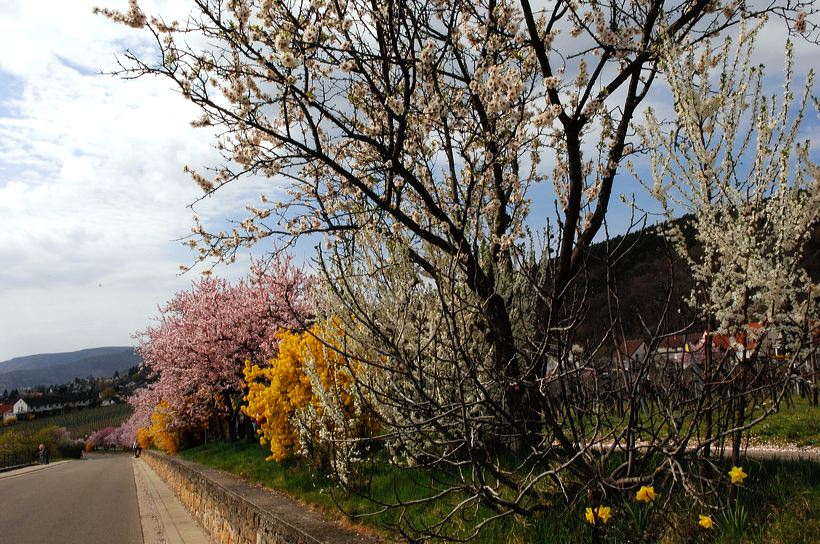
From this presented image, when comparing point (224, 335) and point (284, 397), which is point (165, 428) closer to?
point (224, 335)

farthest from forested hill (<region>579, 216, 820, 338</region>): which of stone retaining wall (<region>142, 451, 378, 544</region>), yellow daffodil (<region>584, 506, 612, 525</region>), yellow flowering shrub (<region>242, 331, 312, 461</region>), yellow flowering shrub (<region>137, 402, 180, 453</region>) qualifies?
yellow flowering shrub (<region>137, 402, 180, 453</region>)

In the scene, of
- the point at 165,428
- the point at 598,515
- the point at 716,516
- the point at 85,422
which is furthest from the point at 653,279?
the point at 85,422

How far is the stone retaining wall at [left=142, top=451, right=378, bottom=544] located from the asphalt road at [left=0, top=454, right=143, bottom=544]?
189 cm

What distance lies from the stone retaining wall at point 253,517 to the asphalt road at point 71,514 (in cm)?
189

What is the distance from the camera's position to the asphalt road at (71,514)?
10.3 m

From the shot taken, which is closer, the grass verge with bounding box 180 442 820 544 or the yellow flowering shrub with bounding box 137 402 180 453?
the grass verge with bounding box 180 442 820 544

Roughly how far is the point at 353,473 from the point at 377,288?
195 cm

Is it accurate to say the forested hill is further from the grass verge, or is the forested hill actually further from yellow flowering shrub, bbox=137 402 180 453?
yellow flowering shrub, bbox=137 402 180 453

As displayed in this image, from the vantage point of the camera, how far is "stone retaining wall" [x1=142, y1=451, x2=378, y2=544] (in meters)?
4.24

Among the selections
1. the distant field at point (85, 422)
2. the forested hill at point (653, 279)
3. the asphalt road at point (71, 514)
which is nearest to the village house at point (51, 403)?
the distant field at point (85, 422)

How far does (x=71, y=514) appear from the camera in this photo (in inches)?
522

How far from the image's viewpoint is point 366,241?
5.32m

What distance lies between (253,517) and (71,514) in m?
10.3

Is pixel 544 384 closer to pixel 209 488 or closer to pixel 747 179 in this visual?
pixel 747 179
